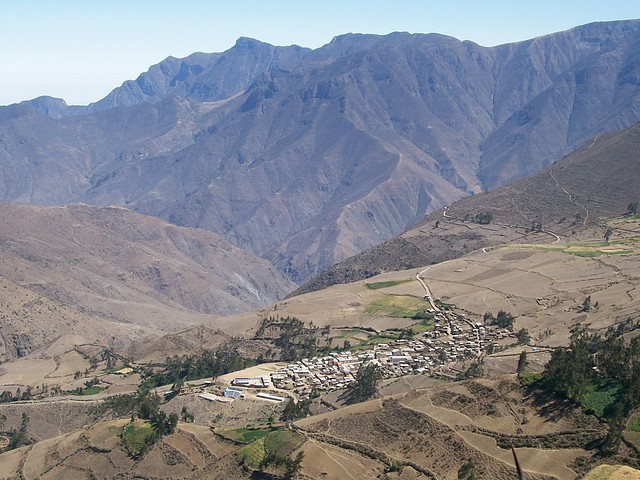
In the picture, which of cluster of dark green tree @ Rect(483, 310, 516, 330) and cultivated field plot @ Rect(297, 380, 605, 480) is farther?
cluster of dark green tree @ Rect(483, 310, 516, 330)

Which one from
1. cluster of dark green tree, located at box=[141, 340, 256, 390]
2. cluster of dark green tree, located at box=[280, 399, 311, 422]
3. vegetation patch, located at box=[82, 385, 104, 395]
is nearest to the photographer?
cluster of dark green tree, located at box=[280, 399, 311, 422]

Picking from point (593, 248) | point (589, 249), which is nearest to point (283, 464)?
point (589, 249)

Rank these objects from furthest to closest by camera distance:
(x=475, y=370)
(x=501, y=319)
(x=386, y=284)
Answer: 1. (x=386, y=284)
2. (x=501, y=319)
3. (x=475, y=370)

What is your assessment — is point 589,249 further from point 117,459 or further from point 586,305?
point 117,459

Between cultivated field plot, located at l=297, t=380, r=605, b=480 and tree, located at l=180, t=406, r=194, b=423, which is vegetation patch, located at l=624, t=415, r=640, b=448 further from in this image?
tree, located at l=180, t=406, r=194, b=423

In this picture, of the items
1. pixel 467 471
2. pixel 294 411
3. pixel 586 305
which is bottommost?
pixel 586 305

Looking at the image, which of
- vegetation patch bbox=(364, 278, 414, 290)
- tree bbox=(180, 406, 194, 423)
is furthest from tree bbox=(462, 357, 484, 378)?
vegetation patch bbox=(364, 278, 414, 290)

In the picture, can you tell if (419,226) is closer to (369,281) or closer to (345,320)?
(369,281)
